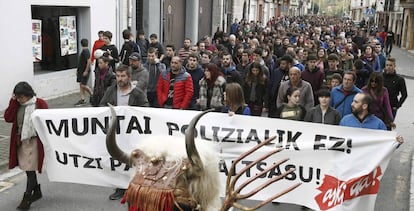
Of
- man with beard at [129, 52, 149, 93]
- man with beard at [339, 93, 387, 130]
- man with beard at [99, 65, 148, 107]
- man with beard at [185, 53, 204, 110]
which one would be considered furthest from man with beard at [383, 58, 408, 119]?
man with beard at [99, 65, 148, 107]

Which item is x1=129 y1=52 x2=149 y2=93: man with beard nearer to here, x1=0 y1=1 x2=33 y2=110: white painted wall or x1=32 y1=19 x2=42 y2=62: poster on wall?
x1=0 y1=1 x2=33 y2=110: white painted wall

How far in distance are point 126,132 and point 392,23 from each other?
50.6m

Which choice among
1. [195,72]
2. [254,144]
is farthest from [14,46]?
[254,144]

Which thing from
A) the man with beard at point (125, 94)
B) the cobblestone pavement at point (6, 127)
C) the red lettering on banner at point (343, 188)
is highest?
the man with beard at point (125, 94)

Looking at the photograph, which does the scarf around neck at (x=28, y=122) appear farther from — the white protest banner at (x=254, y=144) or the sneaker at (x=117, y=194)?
the sneaker at (x=117, y=194)

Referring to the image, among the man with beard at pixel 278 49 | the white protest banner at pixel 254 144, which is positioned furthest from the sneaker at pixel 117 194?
the man with beard at pixel 278 49

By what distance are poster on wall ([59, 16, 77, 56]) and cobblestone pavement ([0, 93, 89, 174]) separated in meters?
1.27

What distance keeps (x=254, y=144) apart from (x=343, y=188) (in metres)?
1.13

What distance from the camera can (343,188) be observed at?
5.27 m

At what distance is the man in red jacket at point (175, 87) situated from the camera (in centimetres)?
808

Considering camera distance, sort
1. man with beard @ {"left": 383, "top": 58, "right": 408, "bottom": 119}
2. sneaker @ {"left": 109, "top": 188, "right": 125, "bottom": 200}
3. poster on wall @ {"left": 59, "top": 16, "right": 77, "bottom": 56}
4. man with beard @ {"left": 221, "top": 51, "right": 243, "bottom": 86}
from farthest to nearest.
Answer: poster on wall @ {"left": 59, "top": 16, "right": 77, "bottom": 56}, man with beard @ {"left": 221, "top": 51, "right": 243, "bottom": 86}, man with beard @ {"left": 383, "top": 58, "right": 408, "bottom": 119}, sneaker @ {"left": 109, "top": 188, "right": 125, "bottom": 200}

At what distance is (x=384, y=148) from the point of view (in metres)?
5.44

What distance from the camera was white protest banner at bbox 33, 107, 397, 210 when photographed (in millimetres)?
5406

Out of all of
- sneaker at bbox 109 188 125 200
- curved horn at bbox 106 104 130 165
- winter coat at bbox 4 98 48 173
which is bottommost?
sneaker at bbox 109 188 125 200
